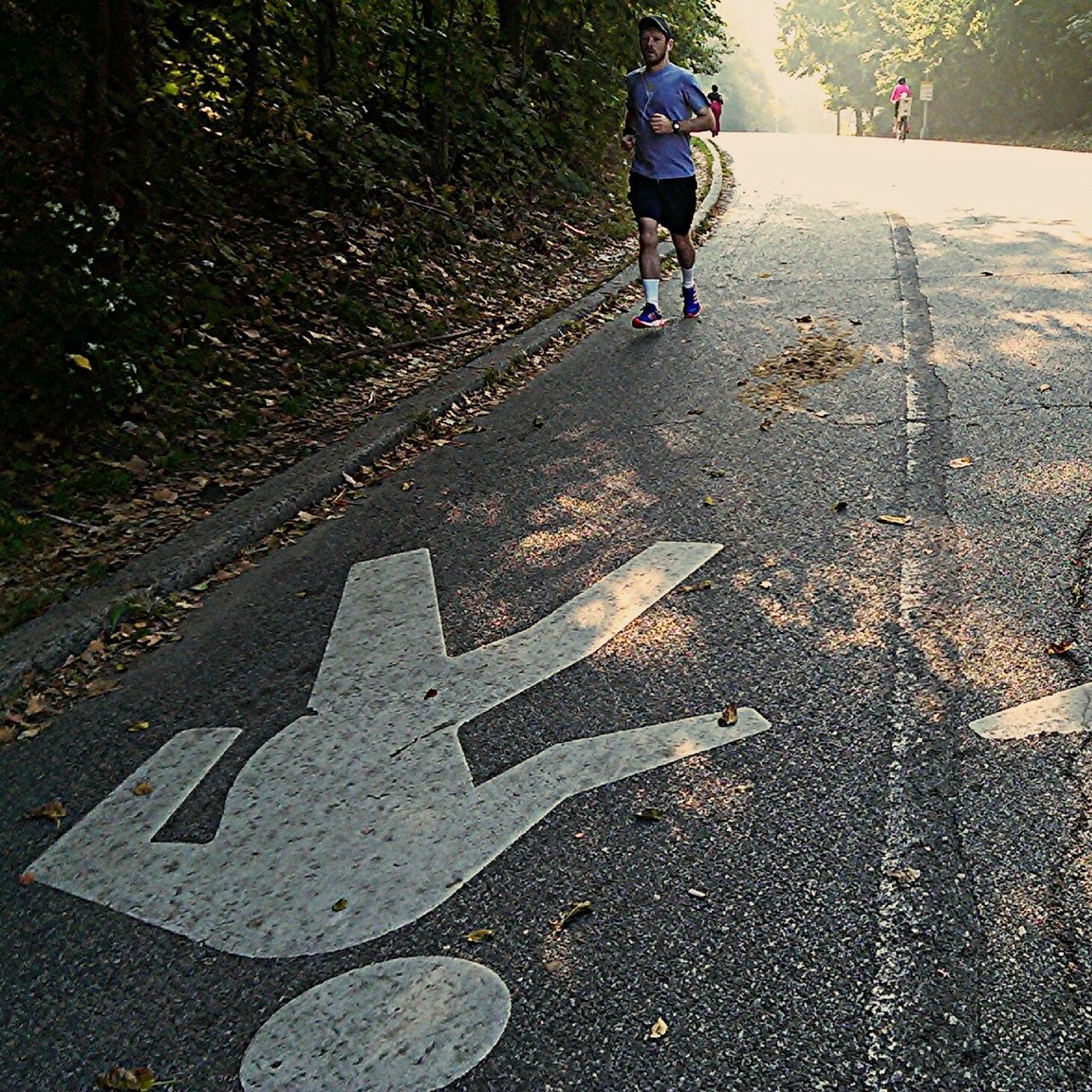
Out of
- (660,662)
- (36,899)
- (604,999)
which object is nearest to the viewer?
(604,999)

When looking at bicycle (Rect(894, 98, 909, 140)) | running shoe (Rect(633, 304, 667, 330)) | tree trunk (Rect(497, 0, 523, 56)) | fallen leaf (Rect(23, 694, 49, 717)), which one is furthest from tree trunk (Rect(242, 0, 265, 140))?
bicycle (Rect(894, 98, 909, 140))

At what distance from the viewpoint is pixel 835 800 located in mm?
3127

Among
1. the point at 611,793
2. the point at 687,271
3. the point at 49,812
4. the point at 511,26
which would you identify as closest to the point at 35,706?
the point at 49,812

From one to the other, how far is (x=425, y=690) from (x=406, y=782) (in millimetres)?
582

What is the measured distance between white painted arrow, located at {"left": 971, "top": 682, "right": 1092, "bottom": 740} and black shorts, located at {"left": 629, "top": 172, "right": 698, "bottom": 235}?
19.9 ft

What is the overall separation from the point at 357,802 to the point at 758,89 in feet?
558

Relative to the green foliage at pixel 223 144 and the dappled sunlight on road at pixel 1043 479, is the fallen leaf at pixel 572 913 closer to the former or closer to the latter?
the dappled sunlight on road at pixel 1043 479

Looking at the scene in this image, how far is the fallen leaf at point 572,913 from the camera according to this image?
2805 mm

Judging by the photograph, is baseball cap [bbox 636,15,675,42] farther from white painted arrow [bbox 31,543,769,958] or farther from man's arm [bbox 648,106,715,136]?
white painted arrow [bbox 31,543,769,958]

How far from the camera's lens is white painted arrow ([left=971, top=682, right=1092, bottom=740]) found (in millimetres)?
3328

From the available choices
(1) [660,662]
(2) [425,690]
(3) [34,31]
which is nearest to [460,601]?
(2) [425,690]

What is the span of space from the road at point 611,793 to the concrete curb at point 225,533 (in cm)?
26

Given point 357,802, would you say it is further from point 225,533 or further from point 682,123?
point 682,123

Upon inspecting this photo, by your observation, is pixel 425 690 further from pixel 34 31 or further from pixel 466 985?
pixel 34 31
